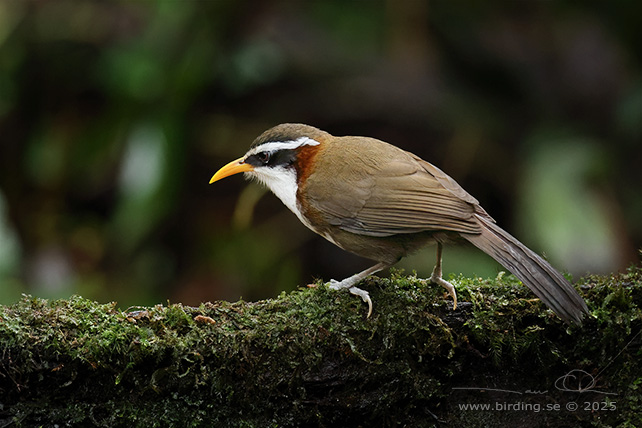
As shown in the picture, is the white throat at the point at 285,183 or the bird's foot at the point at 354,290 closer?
the bird's foot at the point at 354,290

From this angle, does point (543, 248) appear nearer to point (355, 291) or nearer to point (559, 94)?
point (559, 94)

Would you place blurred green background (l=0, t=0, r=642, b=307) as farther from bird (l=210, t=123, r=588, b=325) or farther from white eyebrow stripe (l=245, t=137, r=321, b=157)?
white eyebrow stripe (l=245, t=137, r=321, b=157)

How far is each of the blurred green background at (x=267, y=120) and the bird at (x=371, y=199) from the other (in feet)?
7.64

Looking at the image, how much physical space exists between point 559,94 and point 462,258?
7.65ft

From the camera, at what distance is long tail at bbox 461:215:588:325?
3.02 meters

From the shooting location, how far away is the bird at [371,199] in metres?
3.43

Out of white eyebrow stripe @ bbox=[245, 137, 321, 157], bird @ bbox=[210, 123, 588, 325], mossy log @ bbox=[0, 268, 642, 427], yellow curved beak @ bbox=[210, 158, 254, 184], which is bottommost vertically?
mossy log @ bbox=[0, 268, 642, 427]

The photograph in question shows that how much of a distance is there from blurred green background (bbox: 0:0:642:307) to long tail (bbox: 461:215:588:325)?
2456 millimetres

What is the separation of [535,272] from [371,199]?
0.87 m

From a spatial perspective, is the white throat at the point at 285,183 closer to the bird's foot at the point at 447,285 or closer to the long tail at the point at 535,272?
the bird's foot at the point at 447,285
